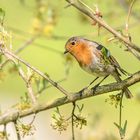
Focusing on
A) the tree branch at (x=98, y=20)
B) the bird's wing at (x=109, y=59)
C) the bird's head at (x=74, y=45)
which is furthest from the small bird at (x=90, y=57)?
the tree branch at (x=98, y=20)

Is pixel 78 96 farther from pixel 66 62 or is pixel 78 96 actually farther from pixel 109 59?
pixel 66 62

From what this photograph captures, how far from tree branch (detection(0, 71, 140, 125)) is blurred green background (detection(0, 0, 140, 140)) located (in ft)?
1.75

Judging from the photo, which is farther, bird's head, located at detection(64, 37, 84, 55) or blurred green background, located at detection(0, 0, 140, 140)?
blurred green background, located at detection(0, 0, 140, 140)

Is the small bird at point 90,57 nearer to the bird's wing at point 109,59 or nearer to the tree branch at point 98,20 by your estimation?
the bird's wing at point 109,59

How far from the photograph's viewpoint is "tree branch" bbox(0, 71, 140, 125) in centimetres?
346

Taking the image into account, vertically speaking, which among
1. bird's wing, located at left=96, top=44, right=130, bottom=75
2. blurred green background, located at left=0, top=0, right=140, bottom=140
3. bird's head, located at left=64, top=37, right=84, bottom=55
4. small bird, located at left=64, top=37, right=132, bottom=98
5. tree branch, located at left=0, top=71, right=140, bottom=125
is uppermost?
blurred green background, located at left=0, top=0, right=140, bottom=140

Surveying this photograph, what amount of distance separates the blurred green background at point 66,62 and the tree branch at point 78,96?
21.0 inches

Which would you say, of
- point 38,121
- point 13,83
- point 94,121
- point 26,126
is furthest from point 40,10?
point 13,83

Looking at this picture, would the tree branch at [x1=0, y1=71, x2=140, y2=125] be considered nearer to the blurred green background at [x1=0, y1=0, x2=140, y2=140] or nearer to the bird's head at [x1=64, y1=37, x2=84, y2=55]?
the blurred green background at [x1=0, y1=0, x2=140, y2=140]

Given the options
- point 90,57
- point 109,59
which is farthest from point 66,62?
point 109,59

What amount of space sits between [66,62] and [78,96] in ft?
3.55

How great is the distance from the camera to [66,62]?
15.2 ft

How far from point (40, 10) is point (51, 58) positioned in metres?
10.2

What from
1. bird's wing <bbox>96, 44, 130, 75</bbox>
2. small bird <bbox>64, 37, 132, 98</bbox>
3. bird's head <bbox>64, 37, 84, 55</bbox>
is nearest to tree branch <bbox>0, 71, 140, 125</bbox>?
bird's wing <bbox>96, 44, 130, 75</bbox>
